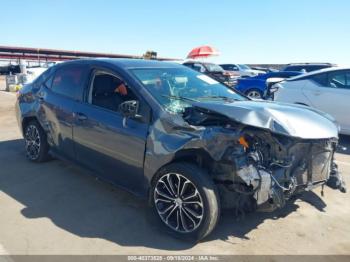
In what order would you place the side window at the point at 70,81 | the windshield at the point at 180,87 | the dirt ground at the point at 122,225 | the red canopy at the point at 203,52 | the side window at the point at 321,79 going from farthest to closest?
the red canopy at the point at 203,52 < the side window at the point at 321,79 < the side window at the point at 70,81 < the windshield at the point at 180,87 < the dirt ground at the point at 122,225

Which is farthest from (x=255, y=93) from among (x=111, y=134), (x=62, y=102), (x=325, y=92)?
(x=111, y=134)

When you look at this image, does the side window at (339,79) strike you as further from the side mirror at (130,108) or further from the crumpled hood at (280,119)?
the side mirror at (130,108)

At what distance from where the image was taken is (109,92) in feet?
13.9

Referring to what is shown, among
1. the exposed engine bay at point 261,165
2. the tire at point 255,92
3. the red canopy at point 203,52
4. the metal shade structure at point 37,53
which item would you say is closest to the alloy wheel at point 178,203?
the exposed engine bay at point 261,165

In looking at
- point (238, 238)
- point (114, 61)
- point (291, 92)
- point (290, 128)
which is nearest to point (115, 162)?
point (114, 61)

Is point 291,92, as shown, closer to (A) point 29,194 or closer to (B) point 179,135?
(B) point 179,135

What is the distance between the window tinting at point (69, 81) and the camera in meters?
4.58

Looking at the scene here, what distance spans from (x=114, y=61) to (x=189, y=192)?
6.36ft

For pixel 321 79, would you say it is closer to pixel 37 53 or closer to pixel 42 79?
pixel 42 79

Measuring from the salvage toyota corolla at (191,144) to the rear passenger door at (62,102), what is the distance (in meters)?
0.14

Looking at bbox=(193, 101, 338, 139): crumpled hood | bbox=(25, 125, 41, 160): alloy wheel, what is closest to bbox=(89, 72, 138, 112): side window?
bbox=(193, 101, 338, 139): crumpled hood

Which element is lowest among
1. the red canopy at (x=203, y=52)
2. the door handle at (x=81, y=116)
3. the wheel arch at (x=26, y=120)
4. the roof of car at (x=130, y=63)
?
the wheel arch at (x=26, y=120)

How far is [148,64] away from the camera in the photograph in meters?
4.46

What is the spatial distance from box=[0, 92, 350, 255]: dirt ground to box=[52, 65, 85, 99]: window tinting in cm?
121
